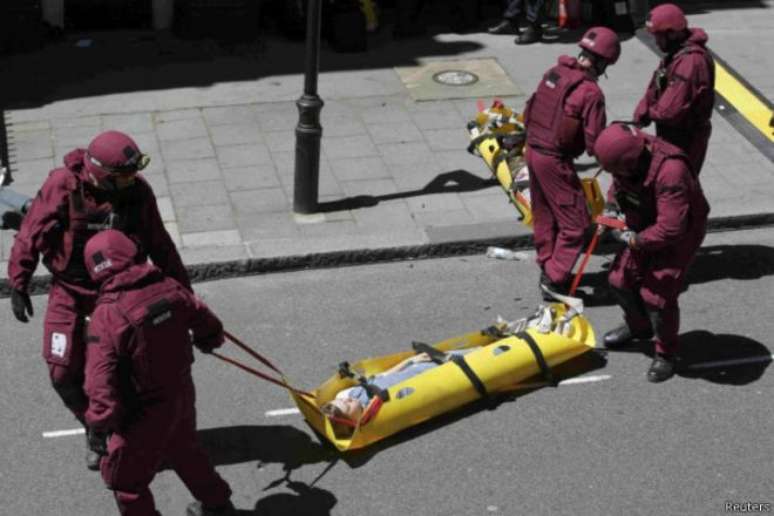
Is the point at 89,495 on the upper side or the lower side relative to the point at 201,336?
lower

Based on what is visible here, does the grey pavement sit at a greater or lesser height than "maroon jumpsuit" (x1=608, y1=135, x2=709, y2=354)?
lesser

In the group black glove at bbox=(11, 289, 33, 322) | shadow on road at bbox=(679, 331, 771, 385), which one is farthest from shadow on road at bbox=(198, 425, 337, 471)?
shadow on road at bbox=(679, 331, 771, 385)

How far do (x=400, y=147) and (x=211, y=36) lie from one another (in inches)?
135

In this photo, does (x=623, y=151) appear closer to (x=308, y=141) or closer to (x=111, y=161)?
(x=111, y=161)

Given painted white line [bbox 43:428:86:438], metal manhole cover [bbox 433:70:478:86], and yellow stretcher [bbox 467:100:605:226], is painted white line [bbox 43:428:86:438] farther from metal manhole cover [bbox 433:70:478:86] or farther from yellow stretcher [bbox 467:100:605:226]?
metal manhole cover [bbox 433:70:478:86]

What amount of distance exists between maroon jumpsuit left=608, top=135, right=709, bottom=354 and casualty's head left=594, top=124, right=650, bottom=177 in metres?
0.08

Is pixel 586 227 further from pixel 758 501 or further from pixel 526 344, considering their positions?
pixel 758 501

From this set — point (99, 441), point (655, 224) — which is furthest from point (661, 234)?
point (99, 441)

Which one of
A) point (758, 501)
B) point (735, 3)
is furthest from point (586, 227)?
point (735, 3)

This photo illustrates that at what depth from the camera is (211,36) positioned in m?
14.3

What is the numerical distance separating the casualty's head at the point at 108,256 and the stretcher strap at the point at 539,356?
2923mm

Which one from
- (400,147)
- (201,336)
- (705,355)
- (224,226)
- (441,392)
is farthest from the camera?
(400,147)

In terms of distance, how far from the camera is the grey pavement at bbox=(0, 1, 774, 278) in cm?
1055

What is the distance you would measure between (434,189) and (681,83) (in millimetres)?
2630
